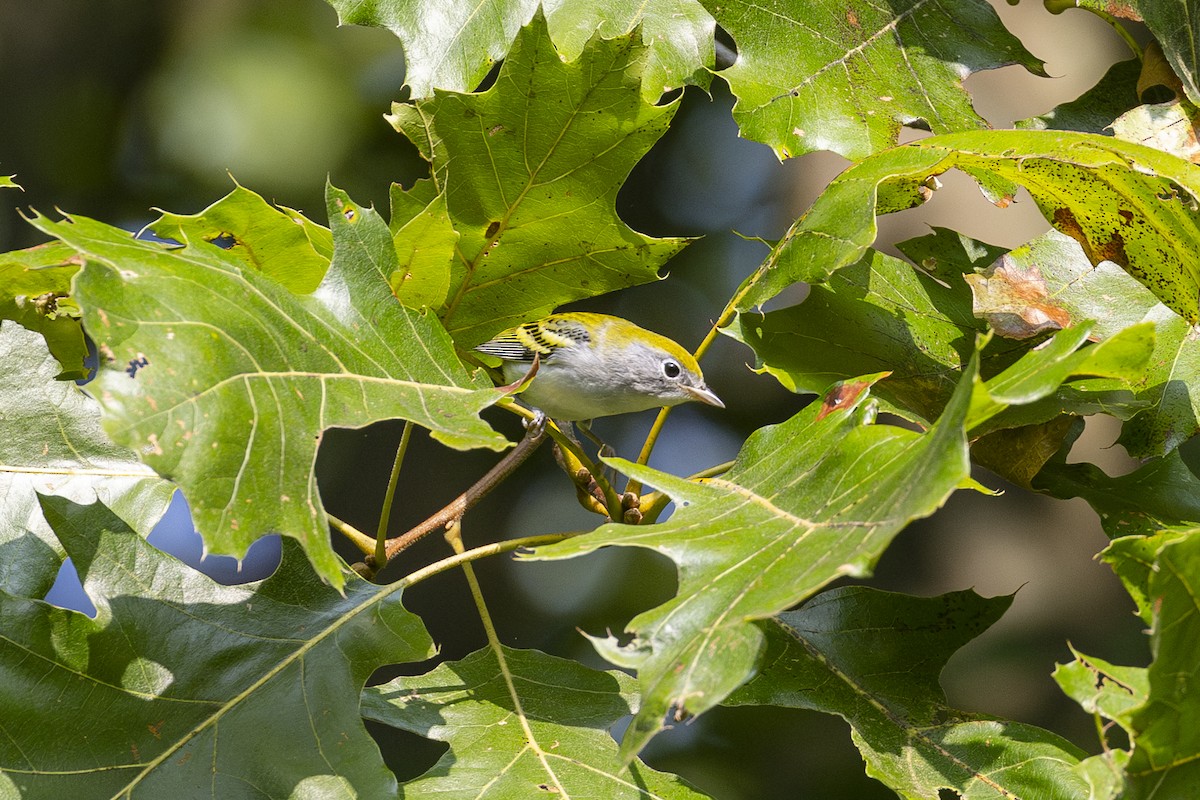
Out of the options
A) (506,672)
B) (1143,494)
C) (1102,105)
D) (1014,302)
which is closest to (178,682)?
(506,672)

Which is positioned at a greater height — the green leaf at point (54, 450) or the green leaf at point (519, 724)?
the green leaf at point (54, 450)

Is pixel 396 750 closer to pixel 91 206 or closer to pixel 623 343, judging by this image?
pixel 623 343

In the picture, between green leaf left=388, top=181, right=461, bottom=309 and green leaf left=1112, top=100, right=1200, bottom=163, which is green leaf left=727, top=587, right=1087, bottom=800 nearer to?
green leaf left=388, top=181, right=461, bottom=309

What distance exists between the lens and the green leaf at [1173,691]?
33.6 inches

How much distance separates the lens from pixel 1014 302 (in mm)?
1342

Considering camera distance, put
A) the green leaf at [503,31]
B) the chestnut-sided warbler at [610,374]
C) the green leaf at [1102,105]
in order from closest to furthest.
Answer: the green leaf at [503,31], the green leaf at [1102,105], the chestnut-sided warbler at [610,374]

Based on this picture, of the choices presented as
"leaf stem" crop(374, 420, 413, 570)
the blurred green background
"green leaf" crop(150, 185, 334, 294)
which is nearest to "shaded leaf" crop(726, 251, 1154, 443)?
"leaf stem" crop(374, 420, 413, 570)

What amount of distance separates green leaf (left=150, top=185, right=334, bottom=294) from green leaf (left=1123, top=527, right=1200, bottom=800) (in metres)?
1.01

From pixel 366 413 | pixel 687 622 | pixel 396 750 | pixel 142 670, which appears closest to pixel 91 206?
pixel 396 750

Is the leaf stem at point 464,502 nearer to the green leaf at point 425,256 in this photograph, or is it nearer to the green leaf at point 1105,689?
the green leaf at point 425,256

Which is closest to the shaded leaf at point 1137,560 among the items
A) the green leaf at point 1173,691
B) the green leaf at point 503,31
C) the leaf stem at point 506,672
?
the green leaf at point 1173,691

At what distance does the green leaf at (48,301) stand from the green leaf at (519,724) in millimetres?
704

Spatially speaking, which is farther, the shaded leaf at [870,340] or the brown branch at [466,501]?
the brown branch at [466,501]

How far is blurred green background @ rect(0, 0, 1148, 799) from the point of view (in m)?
2.30
